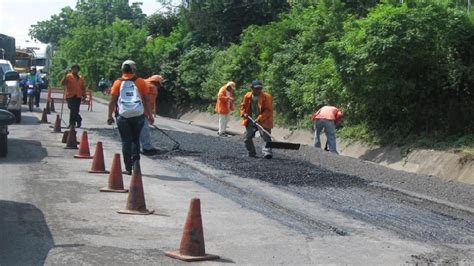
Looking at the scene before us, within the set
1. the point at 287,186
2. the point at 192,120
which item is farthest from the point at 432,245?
the point at 192,120

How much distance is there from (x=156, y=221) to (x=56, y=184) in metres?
3.08

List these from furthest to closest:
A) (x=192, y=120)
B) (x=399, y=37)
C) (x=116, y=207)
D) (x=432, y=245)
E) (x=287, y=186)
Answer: (x=192, y=120), (x=399, y=37), (x=287, y=186), (x=116, y=207), (x=432, y=245)

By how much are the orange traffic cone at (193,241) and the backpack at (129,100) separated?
5.40m

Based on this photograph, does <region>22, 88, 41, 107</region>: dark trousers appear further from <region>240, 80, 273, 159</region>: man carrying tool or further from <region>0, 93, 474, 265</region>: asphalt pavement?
<region>240, 80, 273, 159</region>: man carrying tool

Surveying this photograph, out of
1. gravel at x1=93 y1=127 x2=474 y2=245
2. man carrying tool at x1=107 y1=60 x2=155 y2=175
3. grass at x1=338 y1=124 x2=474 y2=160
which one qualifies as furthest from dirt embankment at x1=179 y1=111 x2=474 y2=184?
man carrying tool at x1=107 y1=60 x2=155 y2=175

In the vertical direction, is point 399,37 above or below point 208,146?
above

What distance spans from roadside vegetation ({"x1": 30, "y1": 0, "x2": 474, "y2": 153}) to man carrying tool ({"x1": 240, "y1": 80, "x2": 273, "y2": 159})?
374cm

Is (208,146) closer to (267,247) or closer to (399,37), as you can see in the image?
(399,37)

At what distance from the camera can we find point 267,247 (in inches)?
332

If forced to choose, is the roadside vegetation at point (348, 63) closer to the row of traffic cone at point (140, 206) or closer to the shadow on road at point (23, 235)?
the row of traffic cone at point (140, 206)

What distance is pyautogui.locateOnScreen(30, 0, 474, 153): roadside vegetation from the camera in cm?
1941

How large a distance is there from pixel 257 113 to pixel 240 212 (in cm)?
699

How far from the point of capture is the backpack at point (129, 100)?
13.0 meters

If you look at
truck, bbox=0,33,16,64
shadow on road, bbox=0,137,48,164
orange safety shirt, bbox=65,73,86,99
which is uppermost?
truck, bbox=0,33,16,64
